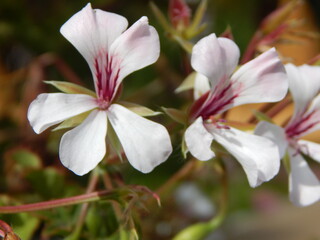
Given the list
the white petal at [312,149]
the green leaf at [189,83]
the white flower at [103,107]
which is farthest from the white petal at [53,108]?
the white petal at [312,149]

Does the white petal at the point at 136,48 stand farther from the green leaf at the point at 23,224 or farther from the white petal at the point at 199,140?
the green leaf at the point at 23,224

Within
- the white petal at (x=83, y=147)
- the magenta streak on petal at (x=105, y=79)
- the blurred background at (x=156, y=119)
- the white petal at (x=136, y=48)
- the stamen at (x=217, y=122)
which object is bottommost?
the blurred background at (x=156, y=119)

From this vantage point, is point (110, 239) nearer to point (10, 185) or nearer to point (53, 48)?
point (10, 185)

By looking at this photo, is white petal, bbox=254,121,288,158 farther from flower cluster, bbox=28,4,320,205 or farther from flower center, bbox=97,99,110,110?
flower center, bbox=97,99,110,110

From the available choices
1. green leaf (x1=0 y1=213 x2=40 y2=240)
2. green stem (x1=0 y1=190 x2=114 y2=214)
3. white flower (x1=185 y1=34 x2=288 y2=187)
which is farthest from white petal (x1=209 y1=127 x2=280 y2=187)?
green leaf (x1=0 y1=213 x2=40 y2=240)

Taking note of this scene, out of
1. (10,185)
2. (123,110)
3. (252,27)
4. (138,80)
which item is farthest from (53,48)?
(123,110)

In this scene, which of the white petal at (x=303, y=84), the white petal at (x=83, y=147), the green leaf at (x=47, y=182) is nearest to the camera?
the white petal at (x=83, y=147)
